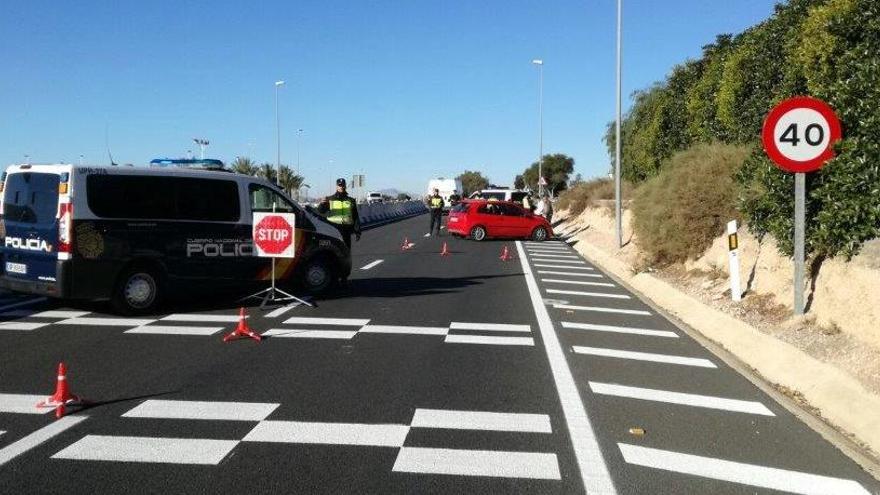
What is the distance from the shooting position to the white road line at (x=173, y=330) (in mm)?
10219

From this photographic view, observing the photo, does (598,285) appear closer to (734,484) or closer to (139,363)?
(139,363)

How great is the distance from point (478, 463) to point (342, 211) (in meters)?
12.0

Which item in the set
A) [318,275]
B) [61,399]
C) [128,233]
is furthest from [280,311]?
[61,399]

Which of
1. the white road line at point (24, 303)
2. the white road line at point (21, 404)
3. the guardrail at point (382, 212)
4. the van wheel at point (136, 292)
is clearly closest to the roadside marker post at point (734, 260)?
the van wheel at point (136, 292)

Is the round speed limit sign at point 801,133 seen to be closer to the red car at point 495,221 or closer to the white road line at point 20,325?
the white road line at point 20,325

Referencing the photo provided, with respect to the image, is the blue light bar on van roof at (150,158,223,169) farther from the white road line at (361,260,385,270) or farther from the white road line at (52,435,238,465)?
the white road line at (52,435,238,465)

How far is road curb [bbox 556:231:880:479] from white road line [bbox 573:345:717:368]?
1.18 feet

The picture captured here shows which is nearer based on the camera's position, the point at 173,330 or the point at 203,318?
the point at 173,330

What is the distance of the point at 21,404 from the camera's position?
668 cm

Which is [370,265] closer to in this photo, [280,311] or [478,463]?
[280,311]

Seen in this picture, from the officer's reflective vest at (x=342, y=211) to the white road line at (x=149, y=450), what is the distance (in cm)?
1131

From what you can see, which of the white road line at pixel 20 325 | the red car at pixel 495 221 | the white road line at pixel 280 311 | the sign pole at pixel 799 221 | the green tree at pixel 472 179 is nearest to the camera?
the sign pole at pixel 799 221

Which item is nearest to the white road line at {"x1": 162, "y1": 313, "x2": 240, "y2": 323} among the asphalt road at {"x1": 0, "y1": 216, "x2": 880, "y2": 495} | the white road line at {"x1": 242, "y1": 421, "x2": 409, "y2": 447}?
the asphalt road at {"x1": 0, "y1": 216, "x2": 880, "y2": 495}

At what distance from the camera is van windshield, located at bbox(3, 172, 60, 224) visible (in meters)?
11.1
